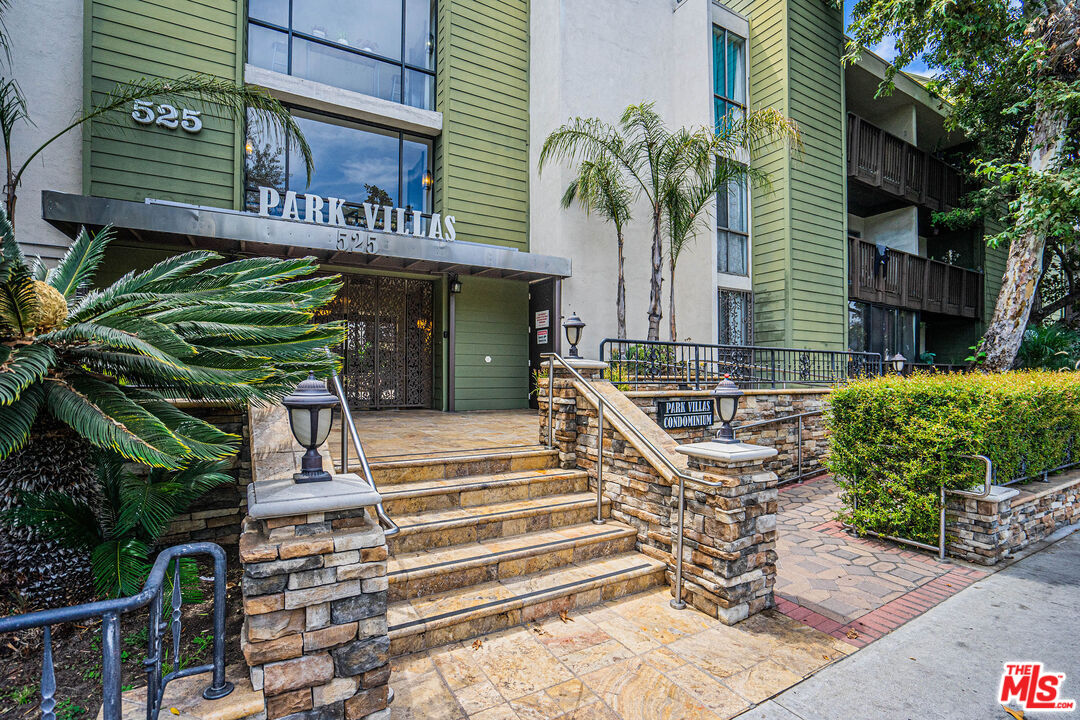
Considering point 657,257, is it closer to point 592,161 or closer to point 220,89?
point 592,161

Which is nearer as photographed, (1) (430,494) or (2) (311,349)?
(2) (311,349)

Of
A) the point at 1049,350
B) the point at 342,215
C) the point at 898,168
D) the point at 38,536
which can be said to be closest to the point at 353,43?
the point at 342,215

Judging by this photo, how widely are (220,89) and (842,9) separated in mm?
12653

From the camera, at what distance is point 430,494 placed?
4340mm

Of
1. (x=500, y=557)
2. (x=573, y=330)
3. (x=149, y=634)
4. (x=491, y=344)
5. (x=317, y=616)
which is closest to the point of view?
(x=149, y=634)

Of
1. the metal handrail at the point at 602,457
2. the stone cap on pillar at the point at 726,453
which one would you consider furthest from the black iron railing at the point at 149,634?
the stone cap on pillar at the point at 726,453

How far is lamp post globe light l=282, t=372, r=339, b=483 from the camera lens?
259cm

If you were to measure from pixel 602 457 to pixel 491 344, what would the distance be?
5.04 metres

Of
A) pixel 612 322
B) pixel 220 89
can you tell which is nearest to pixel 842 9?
pixel 612 322

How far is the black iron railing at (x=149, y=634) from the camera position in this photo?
1.55m

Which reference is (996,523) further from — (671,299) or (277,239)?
(277,239)

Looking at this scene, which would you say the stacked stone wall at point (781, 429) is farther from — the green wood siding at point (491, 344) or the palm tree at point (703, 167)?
the green wood siding at point (491, 344)

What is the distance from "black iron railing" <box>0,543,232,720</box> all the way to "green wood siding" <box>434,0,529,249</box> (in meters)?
7.76

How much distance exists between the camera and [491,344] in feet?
31.5
